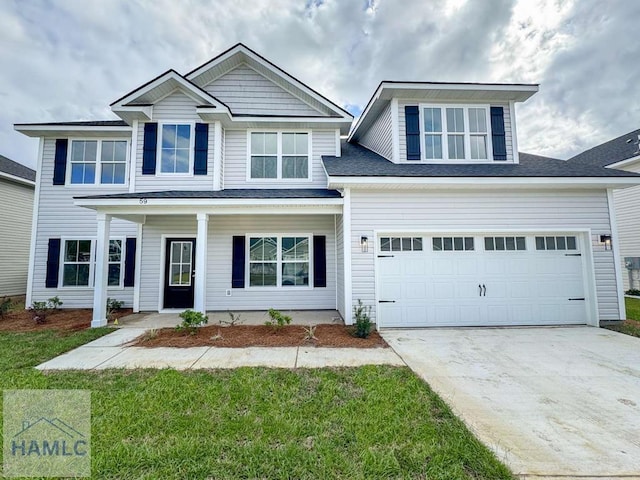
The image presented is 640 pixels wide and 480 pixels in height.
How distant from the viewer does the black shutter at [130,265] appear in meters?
8.92

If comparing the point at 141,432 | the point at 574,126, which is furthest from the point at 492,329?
the point at 574,126

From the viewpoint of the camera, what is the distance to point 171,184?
8.38 meters

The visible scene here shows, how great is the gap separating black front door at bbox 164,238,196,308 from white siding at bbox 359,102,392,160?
6.79 metres

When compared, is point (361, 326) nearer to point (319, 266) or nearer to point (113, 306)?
point (319, 266)

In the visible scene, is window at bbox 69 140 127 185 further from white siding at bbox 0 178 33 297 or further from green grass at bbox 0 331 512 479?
green grass at bbox 0 331 512 479

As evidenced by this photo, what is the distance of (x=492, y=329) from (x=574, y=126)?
17.9 metres

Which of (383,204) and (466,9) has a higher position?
(466,9)

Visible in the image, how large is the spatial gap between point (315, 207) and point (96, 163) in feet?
24.9

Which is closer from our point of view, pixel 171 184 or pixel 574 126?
pixel 171 184

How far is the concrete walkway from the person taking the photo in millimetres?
4578

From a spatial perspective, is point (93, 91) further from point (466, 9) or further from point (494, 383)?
point (494, 383)

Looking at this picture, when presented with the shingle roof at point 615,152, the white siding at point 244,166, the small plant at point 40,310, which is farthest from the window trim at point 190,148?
the shingle roof at point 615,152

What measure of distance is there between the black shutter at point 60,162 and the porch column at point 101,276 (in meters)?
3.64

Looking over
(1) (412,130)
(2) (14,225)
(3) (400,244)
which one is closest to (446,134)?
(1) (412,130)
